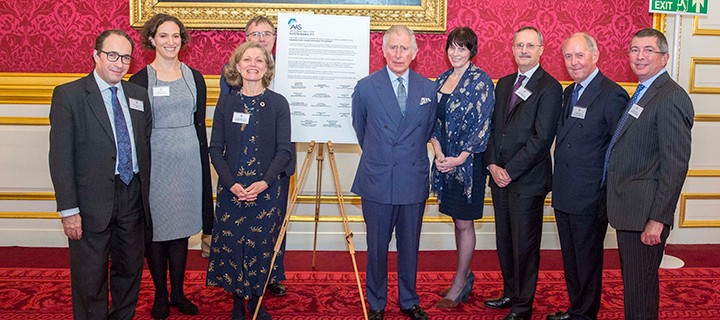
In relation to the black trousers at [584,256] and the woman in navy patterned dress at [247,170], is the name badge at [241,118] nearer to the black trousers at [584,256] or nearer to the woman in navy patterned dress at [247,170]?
the woman in navy patterned dress at [247,170]

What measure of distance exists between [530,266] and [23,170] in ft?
14.0

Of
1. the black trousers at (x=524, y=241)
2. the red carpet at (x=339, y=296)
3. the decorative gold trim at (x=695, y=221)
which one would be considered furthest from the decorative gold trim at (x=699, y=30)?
the black trousers at (x=524, y=241)

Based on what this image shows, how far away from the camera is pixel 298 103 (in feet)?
13.6

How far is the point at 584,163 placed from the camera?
332cm

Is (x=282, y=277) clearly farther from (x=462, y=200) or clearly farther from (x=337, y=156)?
(x=337, y=156)

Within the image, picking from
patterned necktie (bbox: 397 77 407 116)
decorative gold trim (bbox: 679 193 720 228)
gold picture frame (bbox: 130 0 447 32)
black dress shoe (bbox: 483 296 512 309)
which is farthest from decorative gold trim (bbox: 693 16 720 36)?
patterned necktie (bbox: 397 77 407 116)

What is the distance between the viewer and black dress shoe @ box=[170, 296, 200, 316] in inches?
147

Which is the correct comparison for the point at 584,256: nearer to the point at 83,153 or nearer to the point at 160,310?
the point at 160,310

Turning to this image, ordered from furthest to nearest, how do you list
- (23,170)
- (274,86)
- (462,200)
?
(23,170), (274,86), (462,200)

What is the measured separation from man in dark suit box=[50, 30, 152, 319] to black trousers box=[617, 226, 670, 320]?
2438mm

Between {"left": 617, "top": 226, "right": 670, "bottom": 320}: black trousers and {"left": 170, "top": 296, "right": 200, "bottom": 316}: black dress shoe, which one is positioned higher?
{"left": 617, "top": 226, "right": 670, "bottom": 320}: black trousers

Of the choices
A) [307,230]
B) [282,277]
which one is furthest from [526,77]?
[307,230]

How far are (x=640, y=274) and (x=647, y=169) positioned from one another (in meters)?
0.50

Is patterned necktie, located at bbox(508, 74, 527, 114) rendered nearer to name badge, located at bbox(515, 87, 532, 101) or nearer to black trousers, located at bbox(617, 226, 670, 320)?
name badge, located at bbox(515, 87, 532, 101)
